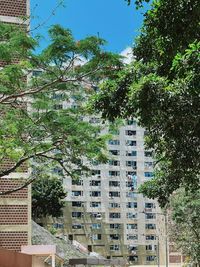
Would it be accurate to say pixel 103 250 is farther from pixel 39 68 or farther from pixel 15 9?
pixel 39 68

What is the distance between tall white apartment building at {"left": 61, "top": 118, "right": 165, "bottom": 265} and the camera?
251 feet

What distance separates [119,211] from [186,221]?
4712 cm

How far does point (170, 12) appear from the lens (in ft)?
29.9

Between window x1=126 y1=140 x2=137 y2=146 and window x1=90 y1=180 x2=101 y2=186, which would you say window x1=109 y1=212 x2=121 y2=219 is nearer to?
window x1=90 y1=180 x2=101 y2=186

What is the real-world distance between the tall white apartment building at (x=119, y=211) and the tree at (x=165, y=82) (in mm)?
64619

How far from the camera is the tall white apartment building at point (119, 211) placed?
76.4m

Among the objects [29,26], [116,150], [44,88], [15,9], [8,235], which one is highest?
[116,150]

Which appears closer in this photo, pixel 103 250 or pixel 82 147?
pixel 82 147

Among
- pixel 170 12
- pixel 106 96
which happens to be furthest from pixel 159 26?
pixel 106 96

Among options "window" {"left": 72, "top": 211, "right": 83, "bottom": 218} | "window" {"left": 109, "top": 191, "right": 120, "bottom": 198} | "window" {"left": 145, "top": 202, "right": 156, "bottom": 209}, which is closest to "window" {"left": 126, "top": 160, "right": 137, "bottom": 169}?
"window" {"left": 109, "top": 191, "right": 120, "bottom": 198}

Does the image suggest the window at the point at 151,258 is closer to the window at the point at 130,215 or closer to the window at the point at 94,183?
the window at the point at 130,215

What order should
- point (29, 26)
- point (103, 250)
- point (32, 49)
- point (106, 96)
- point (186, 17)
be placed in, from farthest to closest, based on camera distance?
point (103, 250) → point (29, 26) → point (32, 49) → point (106, 96) → point (186, 17)

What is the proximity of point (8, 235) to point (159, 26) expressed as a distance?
66.6 ft

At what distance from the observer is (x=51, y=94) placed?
16734mm
